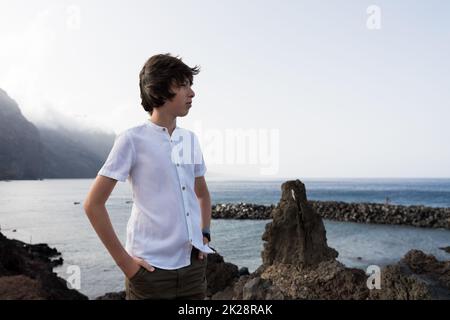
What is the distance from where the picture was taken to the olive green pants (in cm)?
229

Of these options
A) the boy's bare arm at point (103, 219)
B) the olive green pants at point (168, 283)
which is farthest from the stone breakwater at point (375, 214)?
the boy's bare arm at point (103, 219)

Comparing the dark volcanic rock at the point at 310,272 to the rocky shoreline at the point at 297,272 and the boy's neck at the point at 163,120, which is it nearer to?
the rocky shoreline at the point at 297,272

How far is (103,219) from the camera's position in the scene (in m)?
2.13

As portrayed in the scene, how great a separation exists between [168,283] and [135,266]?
8.9 inches

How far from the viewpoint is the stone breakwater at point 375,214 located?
4388 centimetres

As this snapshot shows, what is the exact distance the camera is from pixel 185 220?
2.38 m

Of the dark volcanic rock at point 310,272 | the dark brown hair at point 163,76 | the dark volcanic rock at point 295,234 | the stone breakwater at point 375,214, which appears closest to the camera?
the dark brown hair at point 163,76

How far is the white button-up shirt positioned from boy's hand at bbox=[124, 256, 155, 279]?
1.5 inches

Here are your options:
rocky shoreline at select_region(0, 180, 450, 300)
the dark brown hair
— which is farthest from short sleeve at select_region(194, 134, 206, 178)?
rocky shoreline at select_region(0, 180, 450, 300)

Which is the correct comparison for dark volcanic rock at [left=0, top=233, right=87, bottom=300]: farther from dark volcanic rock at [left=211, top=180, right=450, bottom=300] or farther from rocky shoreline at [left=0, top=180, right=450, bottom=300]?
dark volcanic rock at [left=211, top=180, right=450, bottom=300]

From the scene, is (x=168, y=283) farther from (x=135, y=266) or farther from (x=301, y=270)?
(x=301, y=270)

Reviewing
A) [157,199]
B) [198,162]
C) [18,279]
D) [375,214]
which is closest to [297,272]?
[18,279]

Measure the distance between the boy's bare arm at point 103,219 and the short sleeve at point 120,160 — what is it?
0.04 meters

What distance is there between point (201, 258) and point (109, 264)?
23.7 meters
